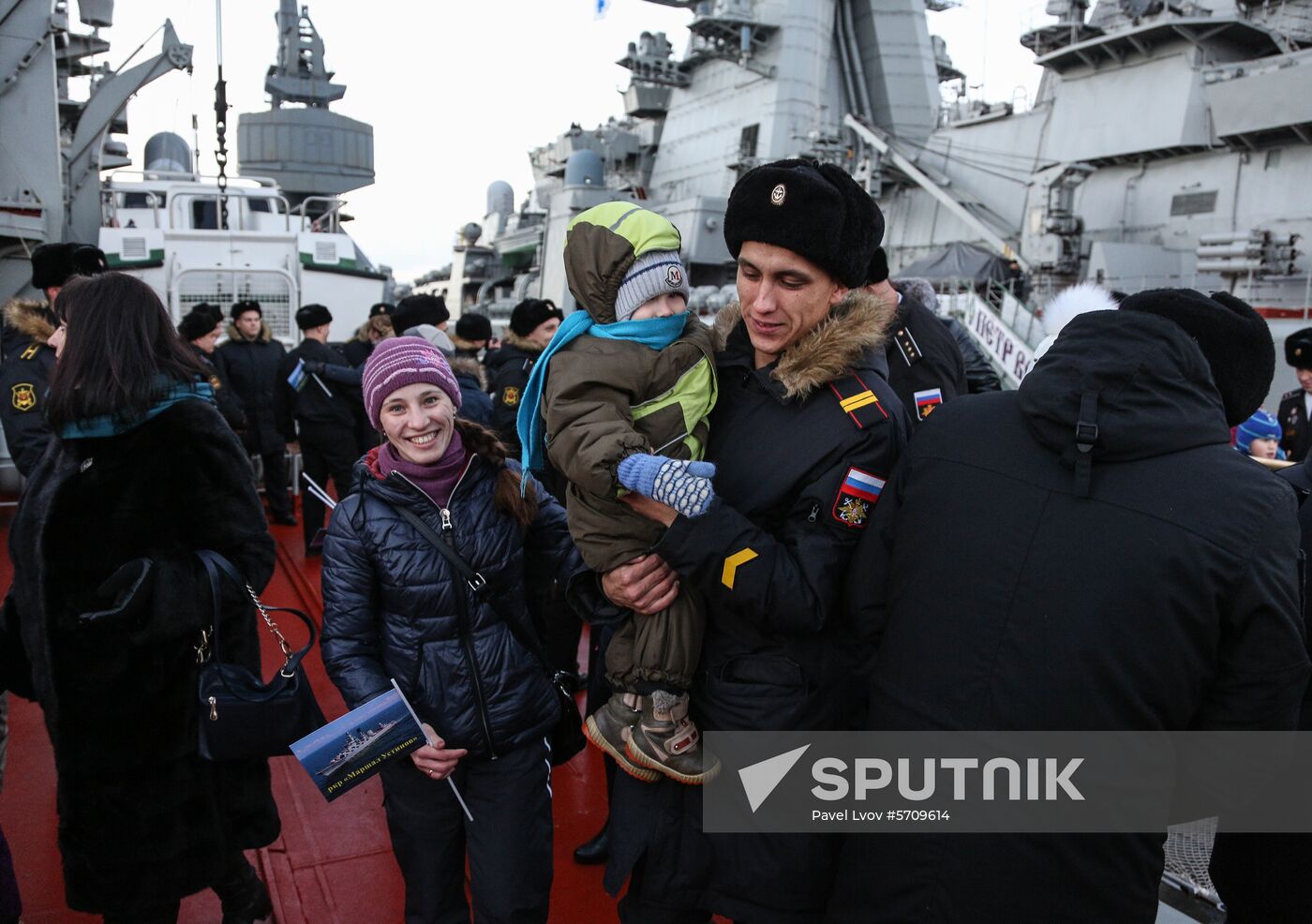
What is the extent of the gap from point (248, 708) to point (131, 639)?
36cm

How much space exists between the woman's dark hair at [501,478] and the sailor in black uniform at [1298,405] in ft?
17.0

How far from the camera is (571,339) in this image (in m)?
2.00

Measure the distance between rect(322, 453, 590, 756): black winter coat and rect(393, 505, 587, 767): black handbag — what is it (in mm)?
18

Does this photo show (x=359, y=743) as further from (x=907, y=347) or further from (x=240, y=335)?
(x=240, y=335)

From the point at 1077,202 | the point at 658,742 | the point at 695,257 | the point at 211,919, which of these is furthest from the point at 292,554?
the point at 1077,202

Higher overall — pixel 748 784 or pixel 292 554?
pixel 748 784

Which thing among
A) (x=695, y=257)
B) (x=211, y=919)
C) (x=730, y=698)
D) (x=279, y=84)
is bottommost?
(x=211, y=919)

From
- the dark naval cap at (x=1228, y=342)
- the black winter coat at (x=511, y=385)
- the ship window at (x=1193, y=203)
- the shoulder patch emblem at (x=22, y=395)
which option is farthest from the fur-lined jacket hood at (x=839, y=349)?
the ship window at (x=1193, y=203)

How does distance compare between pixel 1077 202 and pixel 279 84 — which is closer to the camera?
pixel 1077 202

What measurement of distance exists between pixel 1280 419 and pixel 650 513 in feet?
20.4

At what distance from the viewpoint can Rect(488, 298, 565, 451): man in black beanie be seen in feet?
16.6

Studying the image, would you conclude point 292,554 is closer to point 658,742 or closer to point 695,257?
point 658,742

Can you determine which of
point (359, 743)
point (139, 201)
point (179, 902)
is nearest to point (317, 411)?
point (179, 902)

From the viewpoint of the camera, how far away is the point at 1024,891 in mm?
1439
